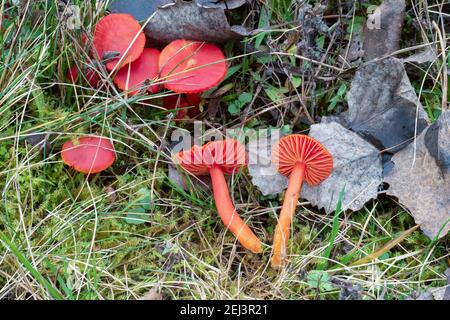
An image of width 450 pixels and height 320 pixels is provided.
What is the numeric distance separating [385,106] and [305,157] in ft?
1.55

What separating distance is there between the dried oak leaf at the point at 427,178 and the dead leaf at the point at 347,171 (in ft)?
0.26

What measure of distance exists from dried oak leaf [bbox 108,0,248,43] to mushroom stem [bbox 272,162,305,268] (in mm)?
654

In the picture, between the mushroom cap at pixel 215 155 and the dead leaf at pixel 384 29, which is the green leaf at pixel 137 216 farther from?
the dead leaf at pixel 384 29

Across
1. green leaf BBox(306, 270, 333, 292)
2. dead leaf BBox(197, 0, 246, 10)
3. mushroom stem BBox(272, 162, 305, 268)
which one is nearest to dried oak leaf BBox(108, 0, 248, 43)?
dead leaf BBox(197, 0, 246, 10)

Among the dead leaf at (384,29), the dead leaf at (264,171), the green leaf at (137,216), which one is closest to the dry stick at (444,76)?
the dead leaf at (384,29)

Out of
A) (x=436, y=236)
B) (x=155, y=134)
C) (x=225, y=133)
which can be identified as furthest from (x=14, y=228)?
(x=436, y=236)

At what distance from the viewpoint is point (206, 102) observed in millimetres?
2824

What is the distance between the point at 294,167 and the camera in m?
2.52

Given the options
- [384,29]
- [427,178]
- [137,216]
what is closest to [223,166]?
[137,216]

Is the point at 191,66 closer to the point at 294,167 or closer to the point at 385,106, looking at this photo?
the point at 294,167

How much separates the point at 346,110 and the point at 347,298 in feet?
2.96

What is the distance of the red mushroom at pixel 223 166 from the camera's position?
7.93ft

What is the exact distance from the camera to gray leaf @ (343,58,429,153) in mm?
2604
